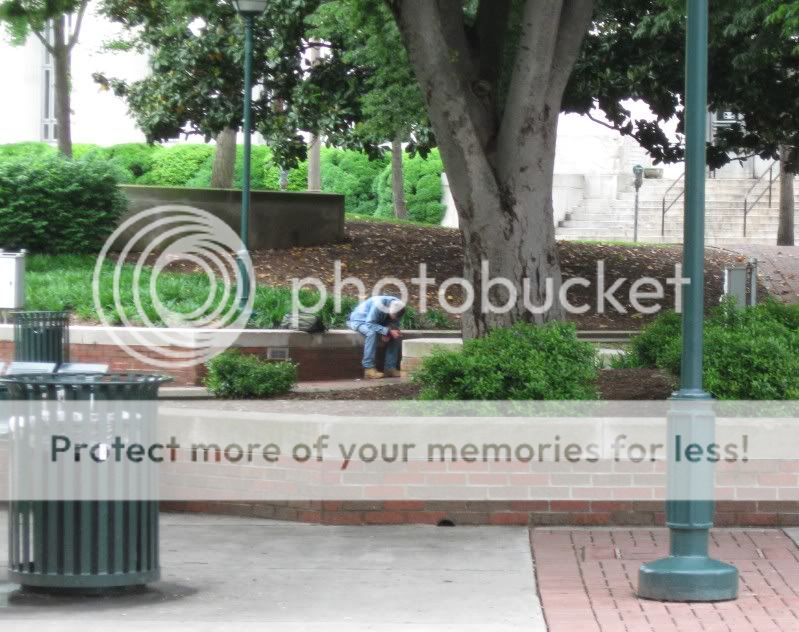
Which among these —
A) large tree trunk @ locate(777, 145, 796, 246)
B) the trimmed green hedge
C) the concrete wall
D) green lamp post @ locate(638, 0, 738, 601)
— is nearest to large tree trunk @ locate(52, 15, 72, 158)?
the concrete wall

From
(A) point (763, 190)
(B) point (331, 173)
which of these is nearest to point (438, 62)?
(A) point (763, 190)

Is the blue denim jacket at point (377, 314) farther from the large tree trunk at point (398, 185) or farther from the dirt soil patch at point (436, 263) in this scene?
the large tree trunk at point (398, 185)

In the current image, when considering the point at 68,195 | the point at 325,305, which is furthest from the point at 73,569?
the point at 68,195

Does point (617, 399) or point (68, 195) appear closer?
point (617, 399)

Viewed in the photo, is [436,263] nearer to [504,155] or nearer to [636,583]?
[504,155]

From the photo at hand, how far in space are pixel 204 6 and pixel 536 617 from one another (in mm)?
9535

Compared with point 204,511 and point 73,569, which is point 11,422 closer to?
point 73,569

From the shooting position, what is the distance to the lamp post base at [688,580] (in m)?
6.61

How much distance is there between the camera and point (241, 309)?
580 inches

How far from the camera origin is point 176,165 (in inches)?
1164

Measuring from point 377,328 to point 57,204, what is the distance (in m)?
6.36

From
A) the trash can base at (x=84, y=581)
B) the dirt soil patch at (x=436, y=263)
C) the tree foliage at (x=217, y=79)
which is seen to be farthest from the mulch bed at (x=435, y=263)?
the trash can base at (x=84, y=581)

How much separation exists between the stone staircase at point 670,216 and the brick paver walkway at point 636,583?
20685 mm

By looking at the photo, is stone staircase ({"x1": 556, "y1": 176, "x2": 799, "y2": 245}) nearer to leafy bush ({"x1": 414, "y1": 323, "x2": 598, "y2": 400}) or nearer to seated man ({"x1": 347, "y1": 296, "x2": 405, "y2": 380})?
seated man ({"x1": 347, "y1": 296, "x2": 405, "y2": 380})
